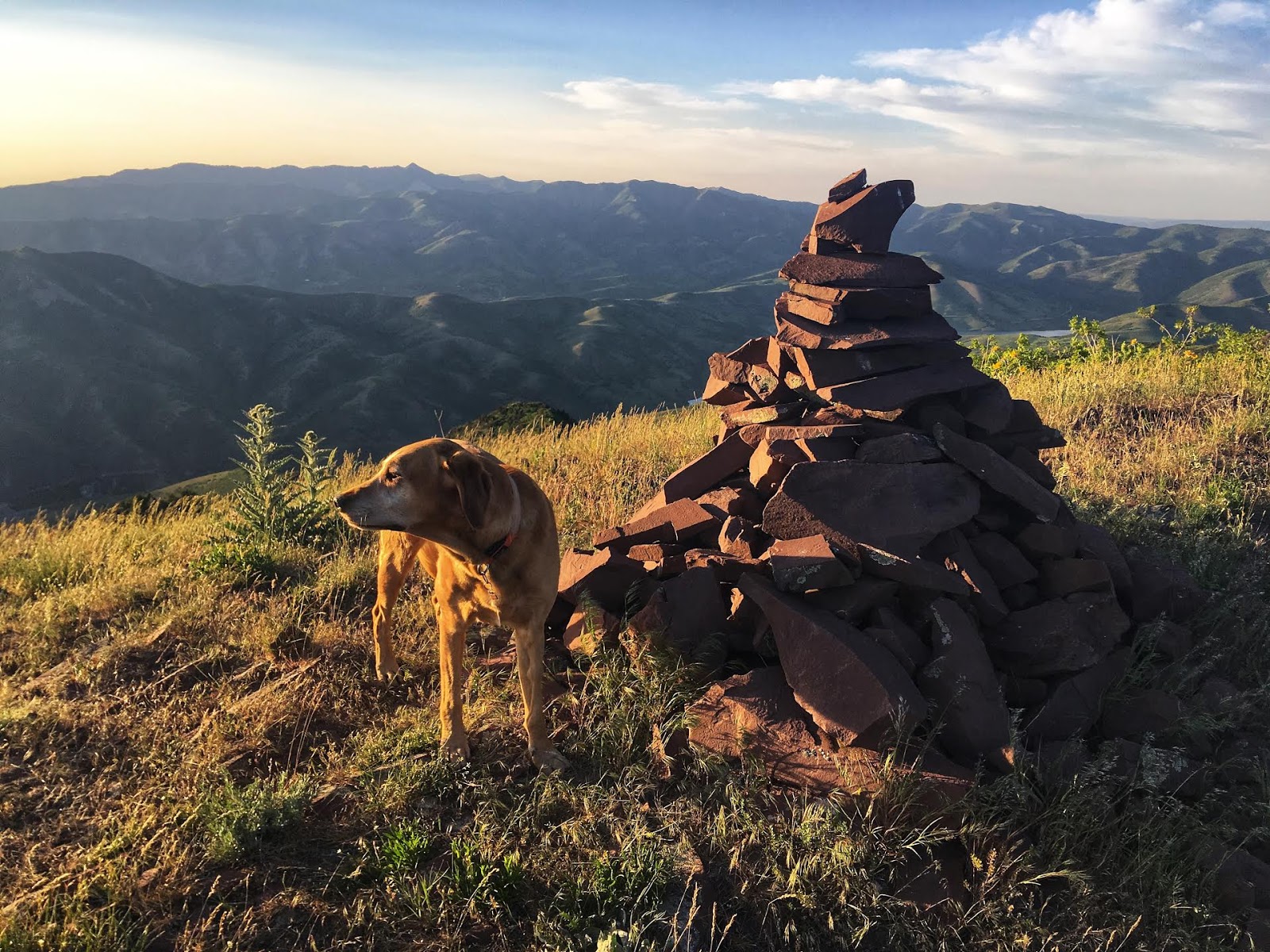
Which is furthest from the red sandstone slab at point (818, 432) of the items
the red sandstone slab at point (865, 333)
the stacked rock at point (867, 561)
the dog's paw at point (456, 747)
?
the dog's paw at point (456, 747)

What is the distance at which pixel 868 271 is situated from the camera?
5531 mm

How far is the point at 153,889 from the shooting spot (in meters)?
2.85

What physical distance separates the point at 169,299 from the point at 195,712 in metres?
129

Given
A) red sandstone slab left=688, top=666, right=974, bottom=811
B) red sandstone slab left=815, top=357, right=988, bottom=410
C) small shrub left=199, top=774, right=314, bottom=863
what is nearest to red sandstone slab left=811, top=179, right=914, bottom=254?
red sandstone slab left=815, top=357, right=988, bottom=410

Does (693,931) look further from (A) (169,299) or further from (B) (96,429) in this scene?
(A) (169,299)

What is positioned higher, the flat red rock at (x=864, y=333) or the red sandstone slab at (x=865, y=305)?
the red sandstone slab at (x=865, y=305)

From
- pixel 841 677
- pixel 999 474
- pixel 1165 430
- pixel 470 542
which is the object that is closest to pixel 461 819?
pixel 470 542

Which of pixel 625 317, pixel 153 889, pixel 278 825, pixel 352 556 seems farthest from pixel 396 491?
pixel 625 317

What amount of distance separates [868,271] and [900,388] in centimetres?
107

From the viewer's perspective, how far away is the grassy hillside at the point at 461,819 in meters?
2.77

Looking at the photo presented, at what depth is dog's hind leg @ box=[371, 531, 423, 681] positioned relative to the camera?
428 centimetres

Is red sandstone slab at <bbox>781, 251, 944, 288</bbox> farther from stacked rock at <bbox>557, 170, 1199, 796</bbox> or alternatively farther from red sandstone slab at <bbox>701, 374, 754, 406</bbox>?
red sandstone slab at <bbox>701, 374, 754, 406</bbox>

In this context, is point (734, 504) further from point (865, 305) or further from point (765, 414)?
point (865, 305)

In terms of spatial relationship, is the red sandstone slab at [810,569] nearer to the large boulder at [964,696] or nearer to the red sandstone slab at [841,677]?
the red sandstone slab at [841,677]
